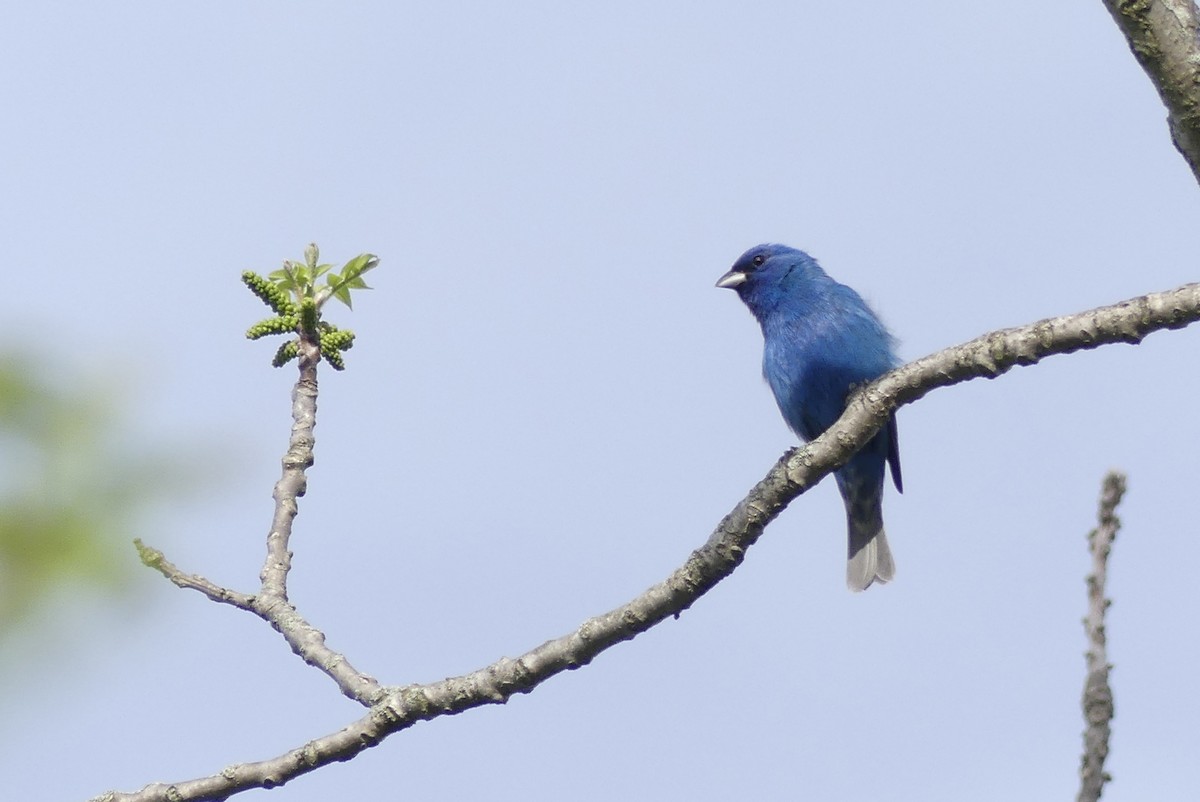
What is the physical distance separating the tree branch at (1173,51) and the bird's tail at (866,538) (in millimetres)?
5647

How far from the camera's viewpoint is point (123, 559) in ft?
13.4

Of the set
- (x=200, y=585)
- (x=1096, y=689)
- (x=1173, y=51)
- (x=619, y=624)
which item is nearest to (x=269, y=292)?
(x=200, y=585)

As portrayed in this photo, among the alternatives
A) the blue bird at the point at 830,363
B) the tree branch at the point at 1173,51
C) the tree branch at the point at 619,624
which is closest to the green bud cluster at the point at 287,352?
the tree branch at the point at 619,624

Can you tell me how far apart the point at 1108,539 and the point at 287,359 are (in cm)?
371

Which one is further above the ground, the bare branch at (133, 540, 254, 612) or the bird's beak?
the bird's beak

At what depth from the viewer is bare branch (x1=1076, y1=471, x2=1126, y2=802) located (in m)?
2.70

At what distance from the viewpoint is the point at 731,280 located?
10531 mm

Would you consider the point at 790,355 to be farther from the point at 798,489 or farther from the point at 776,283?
the point at 798,489

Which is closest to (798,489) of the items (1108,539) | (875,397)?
(875,397)

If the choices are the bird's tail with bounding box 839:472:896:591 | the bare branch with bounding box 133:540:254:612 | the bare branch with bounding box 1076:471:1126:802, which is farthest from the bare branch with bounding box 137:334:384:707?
the bird's tail with bounding box 839:472:896:591

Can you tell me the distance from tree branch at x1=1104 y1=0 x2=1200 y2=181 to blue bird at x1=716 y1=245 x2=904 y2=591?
4.42 metres

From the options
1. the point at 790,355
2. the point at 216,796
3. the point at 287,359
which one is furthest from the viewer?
the point at 790,355

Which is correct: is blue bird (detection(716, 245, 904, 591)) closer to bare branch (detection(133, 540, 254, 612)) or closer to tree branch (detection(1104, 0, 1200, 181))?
bare branch (detection(133, 540, 254, 612))

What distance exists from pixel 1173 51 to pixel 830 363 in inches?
187
